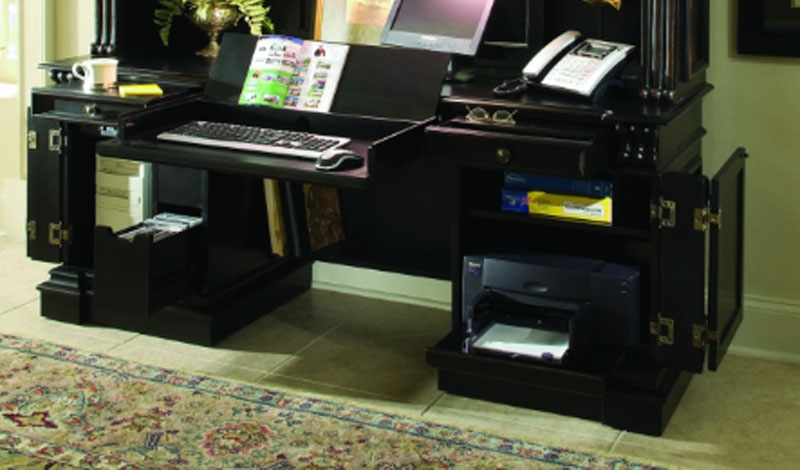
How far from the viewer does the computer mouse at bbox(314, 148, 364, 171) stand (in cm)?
312

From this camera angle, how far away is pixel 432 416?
11.1 feet

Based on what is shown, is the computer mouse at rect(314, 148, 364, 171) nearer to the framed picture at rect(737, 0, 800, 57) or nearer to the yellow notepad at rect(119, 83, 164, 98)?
the yellow notepad at rect(119, 83, 164, 98)

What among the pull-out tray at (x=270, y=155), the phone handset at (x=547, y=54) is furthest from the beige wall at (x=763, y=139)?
the pull-out tray at (x=270, y=155)

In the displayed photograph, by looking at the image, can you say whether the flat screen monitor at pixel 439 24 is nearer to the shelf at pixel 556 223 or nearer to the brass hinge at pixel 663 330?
the shelf at pixel 556 223

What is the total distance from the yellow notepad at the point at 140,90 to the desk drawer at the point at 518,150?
862 millimetres

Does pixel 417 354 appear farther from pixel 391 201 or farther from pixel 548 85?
pixel 548 85

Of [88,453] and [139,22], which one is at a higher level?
[139,22]

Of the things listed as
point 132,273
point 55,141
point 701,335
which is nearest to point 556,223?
point 701,335

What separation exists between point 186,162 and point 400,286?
3.94 feet

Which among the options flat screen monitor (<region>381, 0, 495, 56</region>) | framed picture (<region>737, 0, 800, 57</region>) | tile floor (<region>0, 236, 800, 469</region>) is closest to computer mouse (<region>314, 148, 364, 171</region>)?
flat screen monitor (<region>381, 0, 495, 56</region>)

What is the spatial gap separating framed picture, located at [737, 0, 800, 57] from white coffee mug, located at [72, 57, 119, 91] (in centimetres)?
177

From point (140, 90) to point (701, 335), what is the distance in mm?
1672

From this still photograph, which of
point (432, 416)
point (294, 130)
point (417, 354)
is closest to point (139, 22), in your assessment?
point (294, 130)

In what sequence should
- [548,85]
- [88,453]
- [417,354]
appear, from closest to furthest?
[88,453], [548,85], [417,354]
